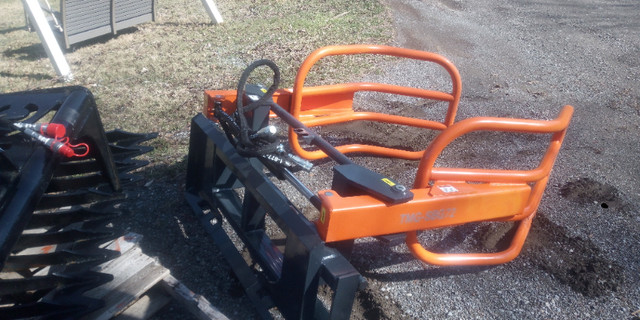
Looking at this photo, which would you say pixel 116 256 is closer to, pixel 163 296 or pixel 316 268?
pixel 163 296

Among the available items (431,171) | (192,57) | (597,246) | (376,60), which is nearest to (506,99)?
(376,60)

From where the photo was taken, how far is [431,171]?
2791 mm

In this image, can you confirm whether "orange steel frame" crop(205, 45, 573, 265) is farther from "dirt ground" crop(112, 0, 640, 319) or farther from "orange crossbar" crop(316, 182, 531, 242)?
"dirt ground" crop(112, 0, 640, 319)

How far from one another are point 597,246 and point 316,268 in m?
2.31

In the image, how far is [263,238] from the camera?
3.13m

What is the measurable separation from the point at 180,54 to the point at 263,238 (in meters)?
4.69

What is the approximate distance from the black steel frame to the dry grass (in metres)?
1.04

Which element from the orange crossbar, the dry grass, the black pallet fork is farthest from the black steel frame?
the dry grass

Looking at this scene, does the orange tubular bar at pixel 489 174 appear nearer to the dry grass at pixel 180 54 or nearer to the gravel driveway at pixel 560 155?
the gravel driveway at pixel 560 155

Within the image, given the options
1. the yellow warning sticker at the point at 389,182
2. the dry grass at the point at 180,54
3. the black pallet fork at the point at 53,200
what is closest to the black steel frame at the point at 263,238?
the yellow warning sticker at the point at 389,182

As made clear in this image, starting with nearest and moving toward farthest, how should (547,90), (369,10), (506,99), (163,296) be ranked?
(163,296) < (506,99) < (547,90) < (369,10)

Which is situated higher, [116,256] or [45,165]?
[45,165]

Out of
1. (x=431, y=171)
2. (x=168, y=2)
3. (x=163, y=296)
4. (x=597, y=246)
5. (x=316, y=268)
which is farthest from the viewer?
(x=168, y=2)

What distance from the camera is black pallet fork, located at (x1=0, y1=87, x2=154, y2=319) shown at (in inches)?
88.0
